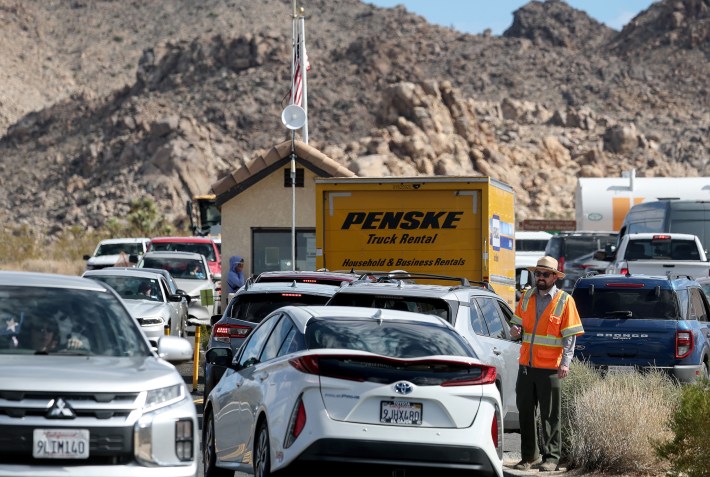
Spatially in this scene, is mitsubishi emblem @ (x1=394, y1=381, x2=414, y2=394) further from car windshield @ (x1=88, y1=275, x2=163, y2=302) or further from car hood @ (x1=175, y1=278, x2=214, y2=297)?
car hood @ (x1=175, y1=278, x2=214, y2=297)

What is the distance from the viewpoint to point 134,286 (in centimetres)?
2486

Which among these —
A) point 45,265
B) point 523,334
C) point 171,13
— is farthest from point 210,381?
point 171,13

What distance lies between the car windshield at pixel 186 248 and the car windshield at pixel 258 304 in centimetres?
2072

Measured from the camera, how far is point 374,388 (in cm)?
935

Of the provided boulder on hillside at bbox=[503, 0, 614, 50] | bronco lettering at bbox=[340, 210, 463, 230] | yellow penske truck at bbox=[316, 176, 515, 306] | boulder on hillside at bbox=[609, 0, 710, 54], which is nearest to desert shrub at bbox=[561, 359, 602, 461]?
yellow penske truck at bbox=[316, 176, 515, 306]

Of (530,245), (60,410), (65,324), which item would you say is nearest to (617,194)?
(530,245)

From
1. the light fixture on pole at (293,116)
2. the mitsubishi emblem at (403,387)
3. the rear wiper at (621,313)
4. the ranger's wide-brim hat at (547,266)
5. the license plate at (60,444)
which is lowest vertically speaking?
the license plate at (60,444)

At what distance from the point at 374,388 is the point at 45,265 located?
57199 millimetres

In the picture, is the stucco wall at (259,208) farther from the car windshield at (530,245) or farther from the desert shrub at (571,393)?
the car windshield at (530,245)

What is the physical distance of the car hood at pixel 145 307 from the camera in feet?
74.1

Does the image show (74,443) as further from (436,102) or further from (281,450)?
(436,102)

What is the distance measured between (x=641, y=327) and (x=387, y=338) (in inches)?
290


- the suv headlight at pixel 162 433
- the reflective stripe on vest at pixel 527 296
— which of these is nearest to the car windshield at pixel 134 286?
the reflective stripe on vest at pixel 527 296

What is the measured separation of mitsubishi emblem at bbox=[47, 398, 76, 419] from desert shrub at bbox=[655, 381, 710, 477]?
4.67m
